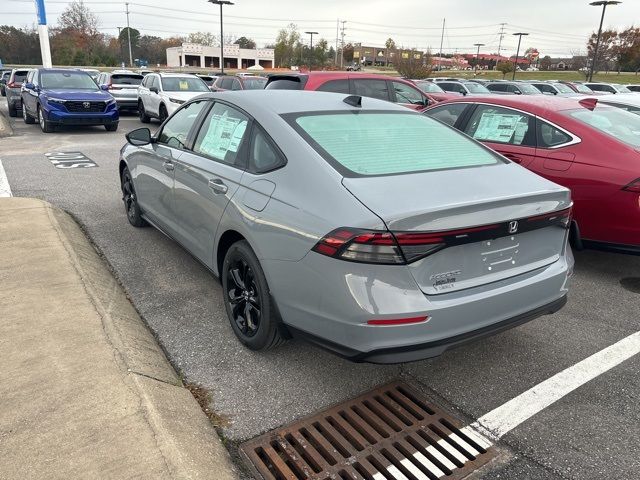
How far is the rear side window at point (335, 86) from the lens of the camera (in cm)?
888

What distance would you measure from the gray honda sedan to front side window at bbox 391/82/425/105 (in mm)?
6250

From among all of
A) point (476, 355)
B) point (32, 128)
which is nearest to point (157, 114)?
point (32, 128)

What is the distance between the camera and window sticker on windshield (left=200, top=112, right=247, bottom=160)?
3.52m

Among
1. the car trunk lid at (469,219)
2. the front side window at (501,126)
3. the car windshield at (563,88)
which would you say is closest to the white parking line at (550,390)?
the car trunk lid at (469,219)

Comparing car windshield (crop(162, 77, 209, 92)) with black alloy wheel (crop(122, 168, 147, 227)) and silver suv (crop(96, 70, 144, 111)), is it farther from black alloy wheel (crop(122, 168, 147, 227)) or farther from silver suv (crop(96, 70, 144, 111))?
black alloy wheel (crop(122, 168, 147, 227))

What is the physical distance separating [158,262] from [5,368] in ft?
6.84

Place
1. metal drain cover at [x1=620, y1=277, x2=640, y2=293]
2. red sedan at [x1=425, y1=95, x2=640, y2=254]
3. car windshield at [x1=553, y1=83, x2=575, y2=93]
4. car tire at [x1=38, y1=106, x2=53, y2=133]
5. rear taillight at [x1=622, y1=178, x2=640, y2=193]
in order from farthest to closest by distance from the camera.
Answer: car windshield at [x1=553, y1=83, x2=575, y2=93]
car tire at [x1=38, y1=106, x2=53, y2=133]
metal drain cover at [x1=620, y1=277, x2=640, y2=293]
red sedan at [x1=425, y1=95, x2=640, y2=254]
rear taillight at [x1=622, y1=178, x2=640, y2=193]

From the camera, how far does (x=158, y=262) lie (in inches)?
192

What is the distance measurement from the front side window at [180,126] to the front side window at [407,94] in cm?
603

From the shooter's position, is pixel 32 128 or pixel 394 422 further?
pixel 32 128

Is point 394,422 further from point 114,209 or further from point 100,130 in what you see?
point 100,130

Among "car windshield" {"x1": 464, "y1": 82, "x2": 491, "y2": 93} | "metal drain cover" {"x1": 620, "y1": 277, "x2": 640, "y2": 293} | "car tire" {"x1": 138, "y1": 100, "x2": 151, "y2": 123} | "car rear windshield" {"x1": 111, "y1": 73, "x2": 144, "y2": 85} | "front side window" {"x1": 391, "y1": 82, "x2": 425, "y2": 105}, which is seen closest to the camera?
"metal drain cover" {"x1": 620, "y1": 277, "x2": 640, "y2": 293}

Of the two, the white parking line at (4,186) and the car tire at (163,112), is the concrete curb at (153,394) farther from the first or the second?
the car tire at (163,112)

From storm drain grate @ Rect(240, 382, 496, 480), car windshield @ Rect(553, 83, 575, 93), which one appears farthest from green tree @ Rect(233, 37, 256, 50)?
storm drain grate @ Rect(240, 382, 496, 480)
